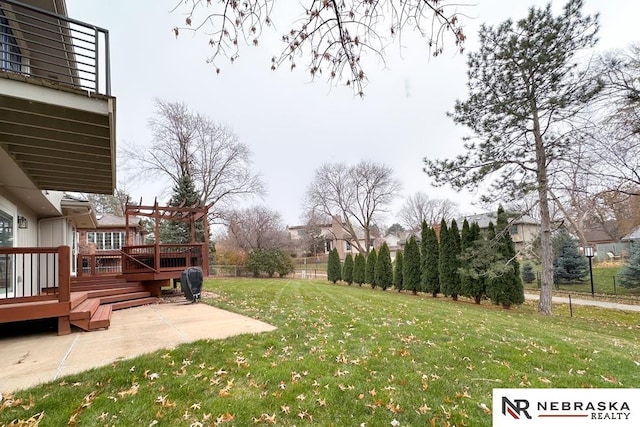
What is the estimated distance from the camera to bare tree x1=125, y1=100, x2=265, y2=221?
77.2ft

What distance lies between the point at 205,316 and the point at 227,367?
3251mm

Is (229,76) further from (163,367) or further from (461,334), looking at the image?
(461,334)

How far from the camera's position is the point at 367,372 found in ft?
10.9

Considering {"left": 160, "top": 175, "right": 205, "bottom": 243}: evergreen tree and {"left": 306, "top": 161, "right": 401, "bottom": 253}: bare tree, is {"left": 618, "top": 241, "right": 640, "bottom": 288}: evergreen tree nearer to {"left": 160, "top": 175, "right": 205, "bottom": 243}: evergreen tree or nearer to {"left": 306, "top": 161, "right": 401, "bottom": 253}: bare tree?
{"left": 306, "top": 161, "right": 401, "bottom": 253}: bare tree

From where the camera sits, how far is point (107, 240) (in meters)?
23.1

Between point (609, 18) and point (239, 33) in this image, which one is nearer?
point (239, 33)

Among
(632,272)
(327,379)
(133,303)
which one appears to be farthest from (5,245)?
(632,272)

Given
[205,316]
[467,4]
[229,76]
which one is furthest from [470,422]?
[205,316]

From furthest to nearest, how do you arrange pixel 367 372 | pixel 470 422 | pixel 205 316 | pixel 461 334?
pixel 205 316 → pixel 461 334 → pixel 367 372 → pixel 470 422

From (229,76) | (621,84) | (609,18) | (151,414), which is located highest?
(609,18)

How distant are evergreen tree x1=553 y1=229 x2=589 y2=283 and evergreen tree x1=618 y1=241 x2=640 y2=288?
246cm

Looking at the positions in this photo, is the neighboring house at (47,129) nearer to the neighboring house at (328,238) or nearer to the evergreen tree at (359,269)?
the evergreen tree at (359,269)

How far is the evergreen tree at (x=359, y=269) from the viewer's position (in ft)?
64.4

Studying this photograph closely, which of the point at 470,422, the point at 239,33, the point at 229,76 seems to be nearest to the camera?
the point at 470,422
